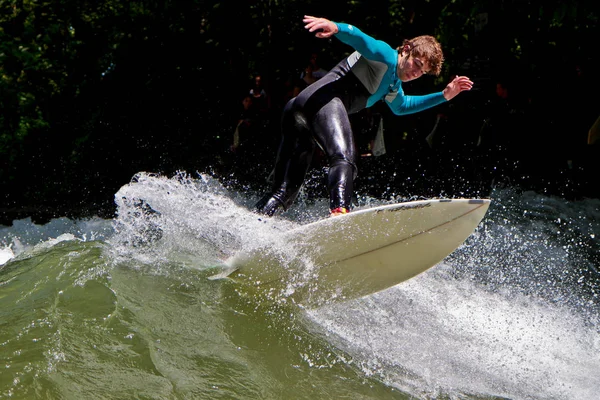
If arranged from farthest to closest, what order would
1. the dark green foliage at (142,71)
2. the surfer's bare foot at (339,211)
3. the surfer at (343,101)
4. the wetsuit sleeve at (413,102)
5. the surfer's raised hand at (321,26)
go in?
the dark green foliage at (142,71) → the wetsuit sleeve at (413,102) → the surfer at (343,101) → the surfer's bare foot at (339,211) → the surfer's raised hand at (321,26)

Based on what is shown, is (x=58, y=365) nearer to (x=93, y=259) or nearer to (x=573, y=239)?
(x=93, y=259)

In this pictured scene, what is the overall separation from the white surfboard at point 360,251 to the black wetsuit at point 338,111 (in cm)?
23

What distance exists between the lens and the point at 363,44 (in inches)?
169

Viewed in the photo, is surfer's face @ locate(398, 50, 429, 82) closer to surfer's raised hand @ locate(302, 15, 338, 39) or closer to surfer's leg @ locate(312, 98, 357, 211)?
surfer's leg @ locate(312, 98, 357, 211)

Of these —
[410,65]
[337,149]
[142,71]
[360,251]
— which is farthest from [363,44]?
[142,71]

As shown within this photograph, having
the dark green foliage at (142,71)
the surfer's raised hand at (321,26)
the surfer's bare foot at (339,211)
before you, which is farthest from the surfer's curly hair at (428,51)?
the dark green foliage at (142,71)

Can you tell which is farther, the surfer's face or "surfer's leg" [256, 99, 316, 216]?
"surfer's leg" [256, 99, 316, 216]

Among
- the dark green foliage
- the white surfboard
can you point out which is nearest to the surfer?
the white surfboard

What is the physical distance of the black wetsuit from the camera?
4.29 metres

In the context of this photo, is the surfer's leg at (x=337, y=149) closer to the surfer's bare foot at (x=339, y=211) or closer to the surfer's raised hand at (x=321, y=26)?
the surfer's bare foot at (x=339, y=211)

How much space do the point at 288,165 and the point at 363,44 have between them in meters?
1.03

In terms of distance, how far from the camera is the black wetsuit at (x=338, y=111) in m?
4.29

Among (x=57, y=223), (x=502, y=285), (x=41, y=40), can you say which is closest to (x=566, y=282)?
(x=502, y=285)

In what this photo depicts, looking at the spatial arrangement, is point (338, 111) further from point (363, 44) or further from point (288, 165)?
point (288, 165)
